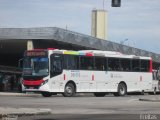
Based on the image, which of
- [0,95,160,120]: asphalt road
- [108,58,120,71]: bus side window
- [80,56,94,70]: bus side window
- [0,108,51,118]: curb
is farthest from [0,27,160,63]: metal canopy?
[0,108,51,118]: curb

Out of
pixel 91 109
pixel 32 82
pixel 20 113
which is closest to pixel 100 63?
pixel 32 82

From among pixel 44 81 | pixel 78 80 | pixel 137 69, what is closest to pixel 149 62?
pixel 137 69

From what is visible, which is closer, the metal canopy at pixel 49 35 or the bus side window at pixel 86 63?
the bus side window at pixel 86 63

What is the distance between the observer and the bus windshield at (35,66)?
114 ft

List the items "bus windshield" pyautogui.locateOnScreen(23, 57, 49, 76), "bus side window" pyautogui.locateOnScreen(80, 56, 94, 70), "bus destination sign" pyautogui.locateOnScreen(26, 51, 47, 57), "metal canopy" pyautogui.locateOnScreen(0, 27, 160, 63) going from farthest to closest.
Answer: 1. "metal canopy" pyautogui.locateOnScreen(0, 27, 160, 63)
2. "bus side window" pyautogui.locateOnScreen(80, 56, 94, 70)
3. "bus destination sign" pyautogui.locateOnScreen(26, 51, 47, 57)
4. "bus windshield" pyautogui.locateOnScreen(23, 57, 49, 76)

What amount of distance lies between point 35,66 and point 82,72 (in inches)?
142

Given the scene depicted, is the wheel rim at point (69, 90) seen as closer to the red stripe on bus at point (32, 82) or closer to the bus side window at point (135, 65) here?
the red stripe on bus at point (32, 82)

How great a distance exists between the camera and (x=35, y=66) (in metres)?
35.2

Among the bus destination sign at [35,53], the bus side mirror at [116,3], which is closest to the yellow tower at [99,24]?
the bus destination sign at [35,53]

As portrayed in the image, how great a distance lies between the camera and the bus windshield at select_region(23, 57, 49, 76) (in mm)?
34875

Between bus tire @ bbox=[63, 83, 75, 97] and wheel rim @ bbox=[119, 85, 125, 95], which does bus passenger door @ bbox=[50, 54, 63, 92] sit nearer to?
bus tire @ bbox=[63, 83, 75, 97]

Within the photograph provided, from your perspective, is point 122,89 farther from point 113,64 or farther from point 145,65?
point 145,65

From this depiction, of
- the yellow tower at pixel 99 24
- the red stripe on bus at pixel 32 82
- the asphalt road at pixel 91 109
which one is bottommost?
the asphalt road at pixel 91 109

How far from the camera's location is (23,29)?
46000 mm
